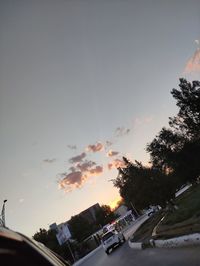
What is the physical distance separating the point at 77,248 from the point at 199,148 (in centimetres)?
3212

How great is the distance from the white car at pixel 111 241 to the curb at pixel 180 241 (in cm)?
1550

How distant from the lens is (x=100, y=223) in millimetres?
115938

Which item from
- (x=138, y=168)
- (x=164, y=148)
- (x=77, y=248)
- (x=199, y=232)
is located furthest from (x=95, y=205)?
(x=199, y=232)

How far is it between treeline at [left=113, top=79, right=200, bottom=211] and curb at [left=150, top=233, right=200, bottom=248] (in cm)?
2004

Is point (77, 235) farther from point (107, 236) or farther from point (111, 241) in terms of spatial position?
point (111, 241)

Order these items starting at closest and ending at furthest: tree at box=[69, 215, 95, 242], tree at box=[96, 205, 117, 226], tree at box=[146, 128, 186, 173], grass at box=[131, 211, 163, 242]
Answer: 1. grass at box=[131, 211, 163, 242]
2. tree at box=[146, 128, 186, 173]
3. tree at box=[69, 215, 95, 242]
4. tree at box=[96, 205, 117, 226]

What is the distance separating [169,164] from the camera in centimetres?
5809

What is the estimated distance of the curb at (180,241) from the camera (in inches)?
487

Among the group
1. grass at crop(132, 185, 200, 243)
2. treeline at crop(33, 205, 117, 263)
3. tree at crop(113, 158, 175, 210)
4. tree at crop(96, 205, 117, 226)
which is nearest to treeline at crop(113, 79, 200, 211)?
tree at crop(113, 158, 175, 210)

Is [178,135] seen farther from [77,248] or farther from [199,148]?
[77,248]

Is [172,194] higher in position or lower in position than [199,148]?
lower

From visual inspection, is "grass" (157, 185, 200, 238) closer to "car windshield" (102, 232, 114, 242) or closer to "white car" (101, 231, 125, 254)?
"white car" (101, 231, 125, 254)

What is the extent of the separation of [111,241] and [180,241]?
19112 mm

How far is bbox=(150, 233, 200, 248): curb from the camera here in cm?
1238
